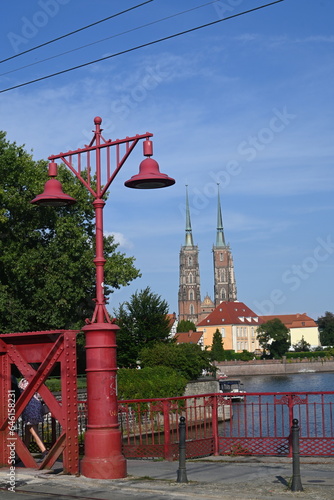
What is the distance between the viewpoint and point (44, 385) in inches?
466

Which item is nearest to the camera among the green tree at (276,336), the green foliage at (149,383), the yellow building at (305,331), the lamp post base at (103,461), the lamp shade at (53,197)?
the lamp post base at (103,461)

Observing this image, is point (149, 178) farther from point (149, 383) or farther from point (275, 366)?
point (275, 366)

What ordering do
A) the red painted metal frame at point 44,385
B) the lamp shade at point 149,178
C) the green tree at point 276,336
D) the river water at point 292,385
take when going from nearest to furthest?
the red painted metal frame at point 44,385, the lamp shade at point 149,178, the river water at point 292,385, the green tree at point 276,336

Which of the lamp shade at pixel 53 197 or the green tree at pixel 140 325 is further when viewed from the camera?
the green tree at pixel 140 325

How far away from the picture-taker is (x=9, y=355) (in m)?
12.1

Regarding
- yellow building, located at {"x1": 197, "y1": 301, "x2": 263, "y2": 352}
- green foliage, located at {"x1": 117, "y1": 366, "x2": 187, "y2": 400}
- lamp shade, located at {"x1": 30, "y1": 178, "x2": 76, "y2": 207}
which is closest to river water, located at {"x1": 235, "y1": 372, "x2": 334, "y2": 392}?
green foliage, located at {"x1": 117, "y1": 366, "x2": 187, "y2": 400}

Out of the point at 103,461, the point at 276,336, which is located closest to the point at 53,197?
the point at 103,461

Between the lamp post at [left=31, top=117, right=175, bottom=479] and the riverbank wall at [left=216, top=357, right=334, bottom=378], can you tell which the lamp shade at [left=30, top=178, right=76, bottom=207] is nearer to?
the lamp post at [left=31, top=117, right=175, bottom=479]

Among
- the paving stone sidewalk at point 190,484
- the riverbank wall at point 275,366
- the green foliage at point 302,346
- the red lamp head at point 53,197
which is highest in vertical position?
the red lamp head at point 53,197

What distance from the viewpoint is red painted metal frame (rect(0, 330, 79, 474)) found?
445 inches

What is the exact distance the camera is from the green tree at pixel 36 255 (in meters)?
37.3

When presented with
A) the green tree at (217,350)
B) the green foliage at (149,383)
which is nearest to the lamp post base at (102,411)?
the green foliage at (149,383)

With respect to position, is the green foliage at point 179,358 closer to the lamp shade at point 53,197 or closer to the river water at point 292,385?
the river water at point 292,385

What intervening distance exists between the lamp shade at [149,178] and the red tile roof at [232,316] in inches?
6437
